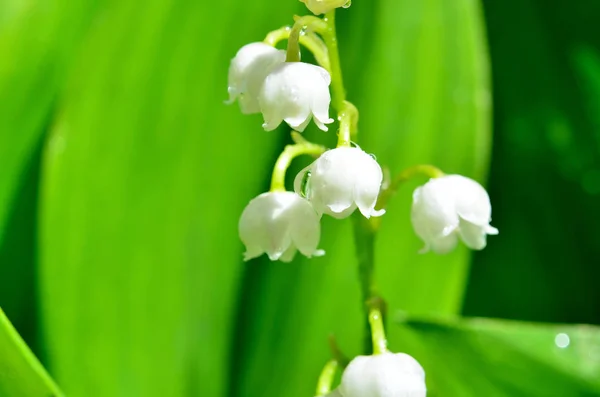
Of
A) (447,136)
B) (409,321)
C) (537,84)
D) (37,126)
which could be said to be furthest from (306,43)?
(537,84)

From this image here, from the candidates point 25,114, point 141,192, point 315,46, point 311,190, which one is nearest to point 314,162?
point 311,190

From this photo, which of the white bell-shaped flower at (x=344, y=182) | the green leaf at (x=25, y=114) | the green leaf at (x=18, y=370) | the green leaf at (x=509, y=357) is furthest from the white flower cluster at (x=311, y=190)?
the green leaf at (x=25, y=114)

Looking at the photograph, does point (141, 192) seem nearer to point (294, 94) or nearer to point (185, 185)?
point (185, 185)

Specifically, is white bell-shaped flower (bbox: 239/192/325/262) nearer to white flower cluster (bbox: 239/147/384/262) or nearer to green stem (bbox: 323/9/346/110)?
white flower cluster (bbox: 239/147/384/262)

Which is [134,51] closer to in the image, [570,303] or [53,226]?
[53,226]

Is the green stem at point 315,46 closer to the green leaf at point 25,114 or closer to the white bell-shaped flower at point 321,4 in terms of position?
the white bell-shaped flower at point 321,4

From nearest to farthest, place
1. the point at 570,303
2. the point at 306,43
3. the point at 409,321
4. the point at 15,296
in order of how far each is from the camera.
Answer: the point at 306,43, the point at 409,321, the point at 15,296, the point at 570,303

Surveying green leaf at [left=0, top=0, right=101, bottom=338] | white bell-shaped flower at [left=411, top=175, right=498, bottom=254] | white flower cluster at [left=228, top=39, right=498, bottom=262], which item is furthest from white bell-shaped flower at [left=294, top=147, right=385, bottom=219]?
green leaf at [left=0, top=0, right=101, bottom=338]
